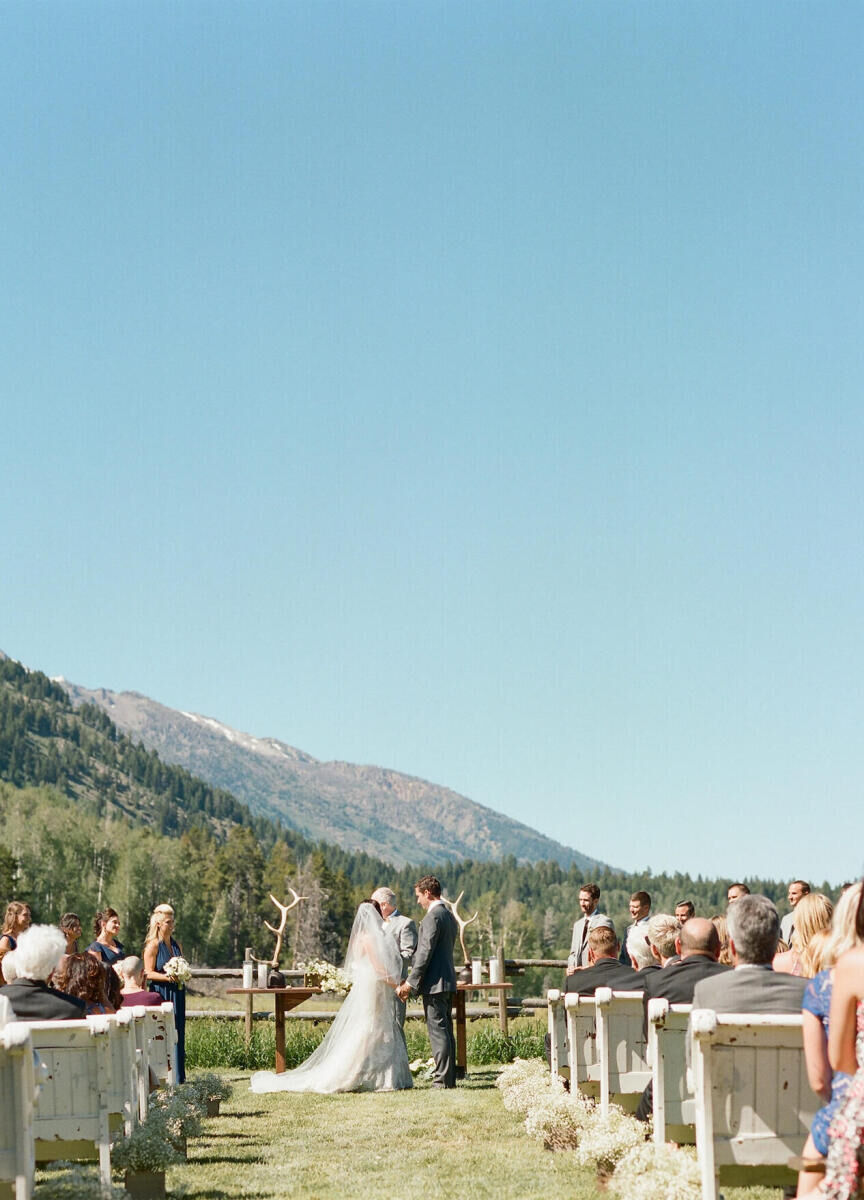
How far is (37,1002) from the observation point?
791cm

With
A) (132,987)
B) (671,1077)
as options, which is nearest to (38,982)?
(671,1077)

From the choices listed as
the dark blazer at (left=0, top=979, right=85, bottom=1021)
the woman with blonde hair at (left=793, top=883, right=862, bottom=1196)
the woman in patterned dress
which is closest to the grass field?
the dark blazer at (left=0, top=979, right=85, bottom=1021)

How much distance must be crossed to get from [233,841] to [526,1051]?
431 feet

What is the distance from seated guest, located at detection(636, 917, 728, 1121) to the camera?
8.27 meters

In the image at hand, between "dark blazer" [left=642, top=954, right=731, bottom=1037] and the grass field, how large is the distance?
1.18m

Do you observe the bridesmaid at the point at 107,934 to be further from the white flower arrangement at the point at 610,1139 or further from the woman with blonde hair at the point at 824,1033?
the woman with blonde hair at the point at 824,1033

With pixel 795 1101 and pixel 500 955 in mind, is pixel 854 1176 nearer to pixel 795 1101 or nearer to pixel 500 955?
pixel 795 1101

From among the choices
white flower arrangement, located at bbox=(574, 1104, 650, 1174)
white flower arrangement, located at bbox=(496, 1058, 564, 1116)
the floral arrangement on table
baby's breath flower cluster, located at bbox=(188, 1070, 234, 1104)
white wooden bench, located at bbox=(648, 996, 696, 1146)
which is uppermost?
white wooden bench, located at bbox=(648, 996, 696, 1146)

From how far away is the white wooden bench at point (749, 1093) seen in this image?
19.9 ft

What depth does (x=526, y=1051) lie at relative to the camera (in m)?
18.8

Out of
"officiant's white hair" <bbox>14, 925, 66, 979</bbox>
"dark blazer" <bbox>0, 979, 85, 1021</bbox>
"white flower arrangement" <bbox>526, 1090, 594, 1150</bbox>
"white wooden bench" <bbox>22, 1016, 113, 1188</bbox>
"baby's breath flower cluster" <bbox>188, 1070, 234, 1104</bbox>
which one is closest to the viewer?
"white wooden bench" <bbox>22, 1016, 113, 1188</bbox>

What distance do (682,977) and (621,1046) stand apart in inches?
43.0

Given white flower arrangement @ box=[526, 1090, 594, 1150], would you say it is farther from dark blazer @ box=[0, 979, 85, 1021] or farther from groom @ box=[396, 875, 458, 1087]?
groom @ box=[396, 875, 458, 1087]

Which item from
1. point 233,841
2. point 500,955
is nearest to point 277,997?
point 500,955
